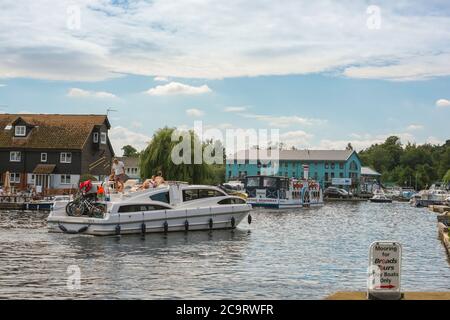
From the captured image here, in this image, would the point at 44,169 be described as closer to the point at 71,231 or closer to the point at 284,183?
the point at 284,183

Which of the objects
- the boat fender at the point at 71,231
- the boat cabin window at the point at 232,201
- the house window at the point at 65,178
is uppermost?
the house window at the point at 65,178

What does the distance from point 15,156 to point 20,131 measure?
326 centimetres

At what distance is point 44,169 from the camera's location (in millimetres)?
81250

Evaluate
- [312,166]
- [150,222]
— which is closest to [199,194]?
[150,222]

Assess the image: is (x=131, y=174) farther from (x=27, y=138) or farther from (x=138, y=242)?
(x=138, y=242)

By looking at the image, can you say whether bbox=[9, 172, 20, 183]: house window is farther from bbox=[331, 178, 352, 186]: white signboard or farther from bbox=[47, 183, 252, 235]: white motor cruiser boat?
bbox=[331, 178, 352, 186]: white signboard

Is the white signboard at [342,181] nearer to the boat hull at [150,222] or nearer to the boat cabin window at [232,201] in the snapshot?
the boat cabin window at [232,201]

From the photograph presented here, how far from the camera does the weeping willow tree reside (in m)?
78.7

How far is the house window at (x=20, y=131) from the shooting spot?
83438mm

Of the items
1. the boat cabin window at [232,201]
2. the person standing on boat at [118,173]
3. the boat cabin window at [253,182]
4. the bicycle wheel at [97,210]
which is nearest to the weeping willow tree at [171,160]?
the boat cabin window at [253,182]

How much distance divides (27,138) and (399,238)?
54.8 m

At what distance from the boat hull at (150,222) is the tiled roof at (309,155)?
118 meters
